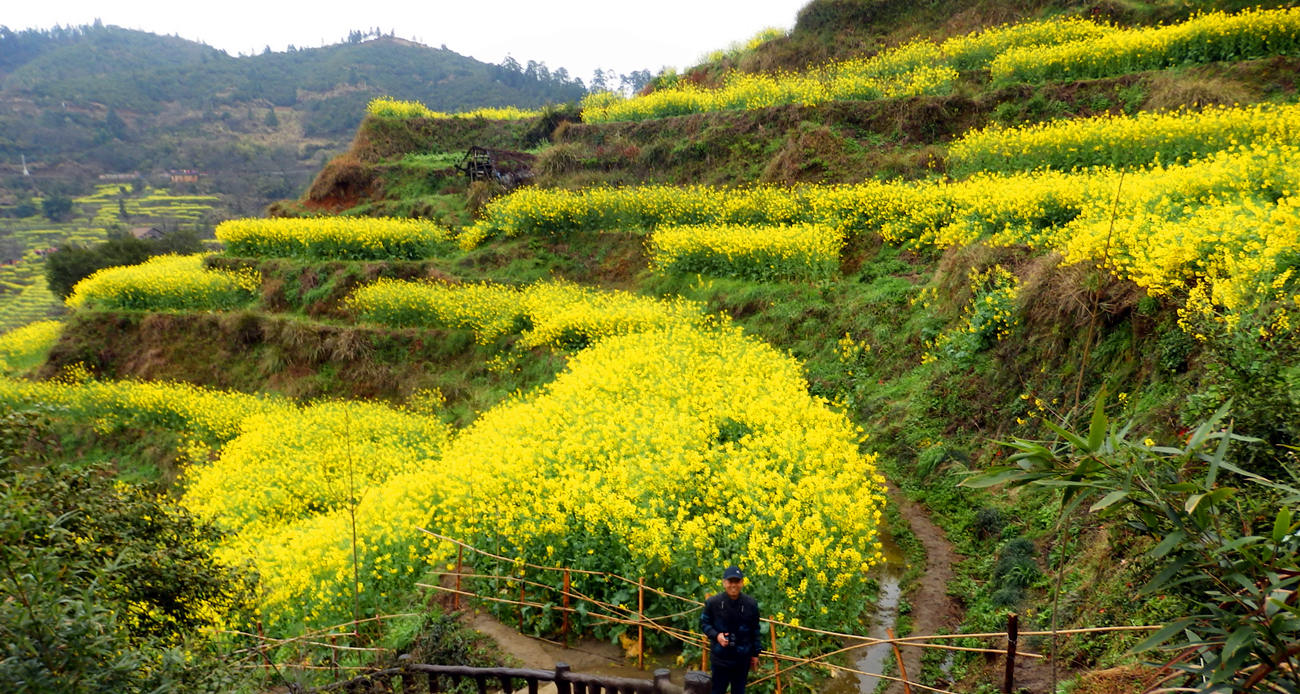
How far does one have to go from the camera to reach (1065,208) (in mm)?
11727

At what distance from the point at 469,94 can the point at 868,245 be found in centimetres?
10512

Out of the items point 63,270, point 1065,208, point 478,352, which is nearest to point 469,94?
point 63,270

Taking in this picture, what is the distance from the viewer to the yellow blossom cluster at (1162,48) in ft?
50.6

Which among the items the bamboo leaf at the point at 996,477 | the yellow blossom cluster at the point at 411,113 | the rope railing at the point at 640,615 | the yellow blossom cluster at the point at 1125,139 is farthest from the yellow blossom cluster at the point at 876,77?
the bamboo leaf at the point at 996,477

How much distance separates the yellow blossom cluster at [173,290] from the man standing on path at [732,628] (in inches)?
885

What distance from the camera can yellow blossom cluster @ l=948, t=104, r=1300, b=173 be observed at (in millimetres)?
12023

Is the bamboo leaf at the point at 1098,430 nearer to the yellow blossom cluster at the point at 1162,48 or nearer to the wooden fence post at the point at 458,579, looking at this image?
the wooden fence post at the point at 458,579

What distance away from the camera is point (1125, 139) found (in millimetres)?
13703

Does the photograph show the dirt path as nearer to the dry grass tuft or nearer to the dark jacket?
the dark jacket

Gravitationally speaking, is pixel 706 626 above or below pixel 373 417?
above

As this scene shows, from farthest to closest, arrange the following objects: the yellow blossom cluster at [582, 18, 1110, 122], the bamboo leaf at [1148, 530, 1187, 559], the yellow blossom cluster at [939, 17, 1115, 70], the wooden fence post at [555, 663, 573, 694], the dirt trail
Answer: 1. the yellow blossom cluster at [582, 18, 1110, 122]
2. the yellow blossom cluster at [939, 17, 1115, 70]
3. the dirt trail
4. the wooden fence post at [555, 663, 573, 694]
5. the bamboo leaf at [1148, 530, 1187, 559]

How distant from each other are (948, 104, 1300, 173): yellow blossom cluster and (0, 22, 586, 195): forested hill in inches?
3131

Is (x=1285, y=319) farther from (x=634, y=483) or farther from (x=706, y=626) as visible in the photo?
(x=634, y=483)

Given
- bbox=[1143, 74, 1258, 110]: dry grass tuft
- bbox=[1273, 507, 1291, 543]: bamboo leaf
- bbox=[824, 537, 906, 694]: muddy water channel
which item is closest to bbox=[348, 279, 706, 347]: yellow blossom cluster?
bbox=[824, 537, 906, 694]: muddy water channel
